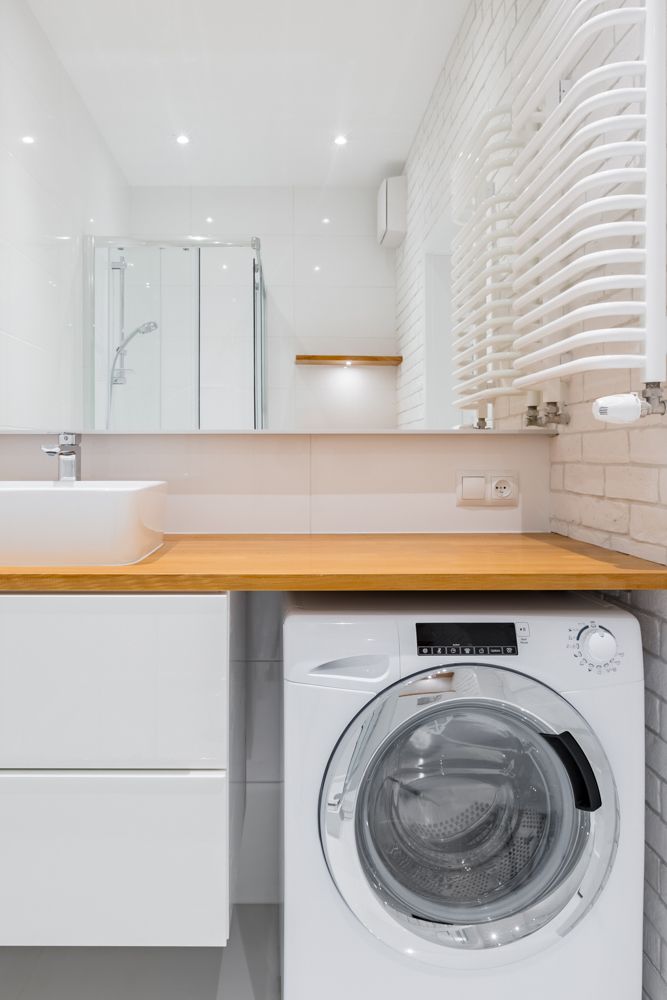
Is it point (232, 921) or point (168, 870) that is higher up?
point (168, 870)

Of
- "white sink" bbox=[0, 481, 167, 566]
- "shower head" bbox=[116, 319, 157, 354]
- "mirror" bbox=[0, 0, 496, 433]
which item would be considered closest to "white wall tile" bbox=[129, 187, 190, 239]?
"mirror" bbox=[0, 0, 496, 433]

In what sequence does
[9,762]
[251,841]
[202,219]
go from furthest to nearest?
[251,841]
[202,219]
[9,762]

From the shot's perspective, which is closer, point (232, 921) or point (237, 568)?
point (237, 568)

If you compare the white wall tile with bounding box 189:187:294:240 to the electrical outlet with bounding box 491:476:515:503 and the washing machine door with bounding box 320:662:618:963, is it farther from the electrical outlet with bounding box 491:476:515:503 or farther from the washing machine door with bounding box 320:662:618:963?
the washing machine door with bounding box 320:662:618:963

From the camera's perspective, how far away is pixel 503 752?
127 centimetres

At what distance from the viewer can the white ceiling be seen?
1701mm

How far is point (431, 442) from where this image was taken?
1810 millimetres

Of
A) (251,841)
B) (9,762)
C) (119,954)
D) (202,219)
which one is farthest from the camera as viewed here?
(251,841)

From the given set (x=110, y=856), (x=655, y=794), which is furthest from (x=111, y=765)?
(x=655, y=794)

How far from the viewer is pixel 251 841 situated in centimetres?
184

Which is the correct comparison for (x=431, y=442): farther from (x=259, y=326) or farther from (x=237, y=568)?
(x=237, y=568)

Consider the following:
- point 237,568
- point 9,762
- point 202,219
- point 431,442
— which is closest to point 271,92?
point 202,219

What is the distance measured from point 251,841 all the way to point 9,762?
86cm

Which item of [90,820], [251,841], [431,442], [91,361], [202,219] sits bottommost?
[251,841]
